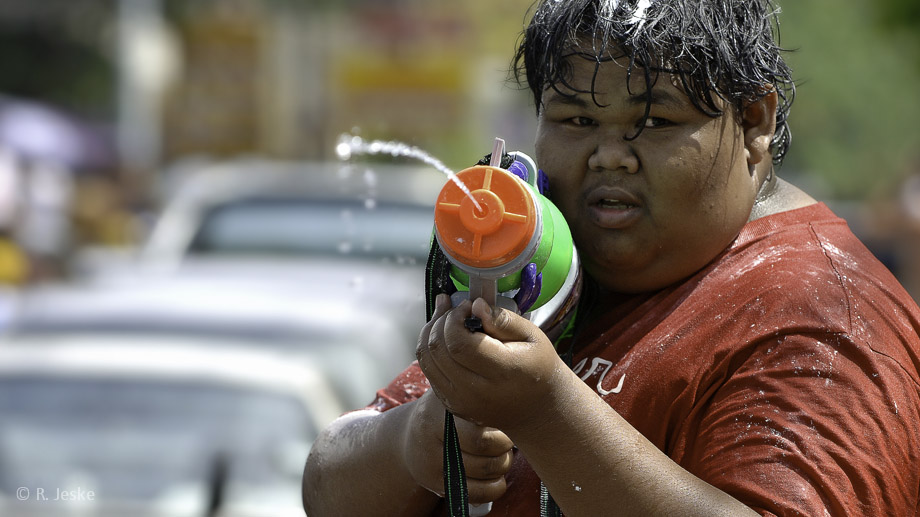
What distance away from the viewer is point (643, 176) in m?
1.57

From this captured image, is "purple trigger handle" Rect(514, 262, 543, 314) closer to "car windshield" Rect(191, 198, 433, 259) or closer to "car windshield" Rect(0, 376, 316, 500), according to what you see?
"car windshield" Rect(0, 376, 316, 500)

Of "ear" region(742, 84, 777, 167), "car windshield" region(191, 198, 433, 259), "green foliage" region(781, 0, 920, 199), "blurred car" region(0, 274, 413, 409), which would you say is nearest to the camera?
"ear" region(742, 84, 777, 167)

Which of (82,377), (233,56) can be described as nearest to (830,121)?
(233,56)

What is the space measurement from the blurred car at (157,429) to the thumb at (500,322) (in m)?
2.01

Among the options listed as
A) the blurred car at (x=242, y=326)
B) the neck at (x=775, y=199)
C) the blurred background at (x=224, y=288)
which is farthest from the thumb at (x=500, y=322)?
the blurred car at (x=242, y=326)

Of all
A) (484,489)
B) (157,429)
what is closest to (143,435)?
(157,429)

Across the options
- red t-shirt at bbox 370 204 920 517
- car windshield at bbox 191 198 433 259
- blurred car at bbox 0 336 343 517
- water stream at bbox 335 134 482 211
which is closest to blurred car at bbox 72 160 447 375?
car windshield at bbox 191 198 433 259

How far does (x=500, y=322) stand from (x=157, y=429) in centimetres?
248

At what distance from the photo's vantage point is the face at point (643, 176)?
156 centimetres

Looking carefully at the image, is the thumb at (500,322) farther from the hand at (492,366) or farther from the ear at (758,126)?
the ear at (758,126)

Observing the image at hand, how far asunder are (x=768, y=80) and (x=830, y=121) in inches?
1119

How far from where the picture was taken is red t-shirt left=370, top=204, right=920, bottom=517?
138cm

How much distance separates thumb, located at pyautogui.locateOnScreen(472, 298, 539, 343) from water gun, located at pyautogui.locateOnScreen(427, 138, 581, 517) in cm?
1

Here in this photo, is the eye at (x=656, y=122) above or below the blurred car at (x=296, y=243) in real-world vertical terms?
above
